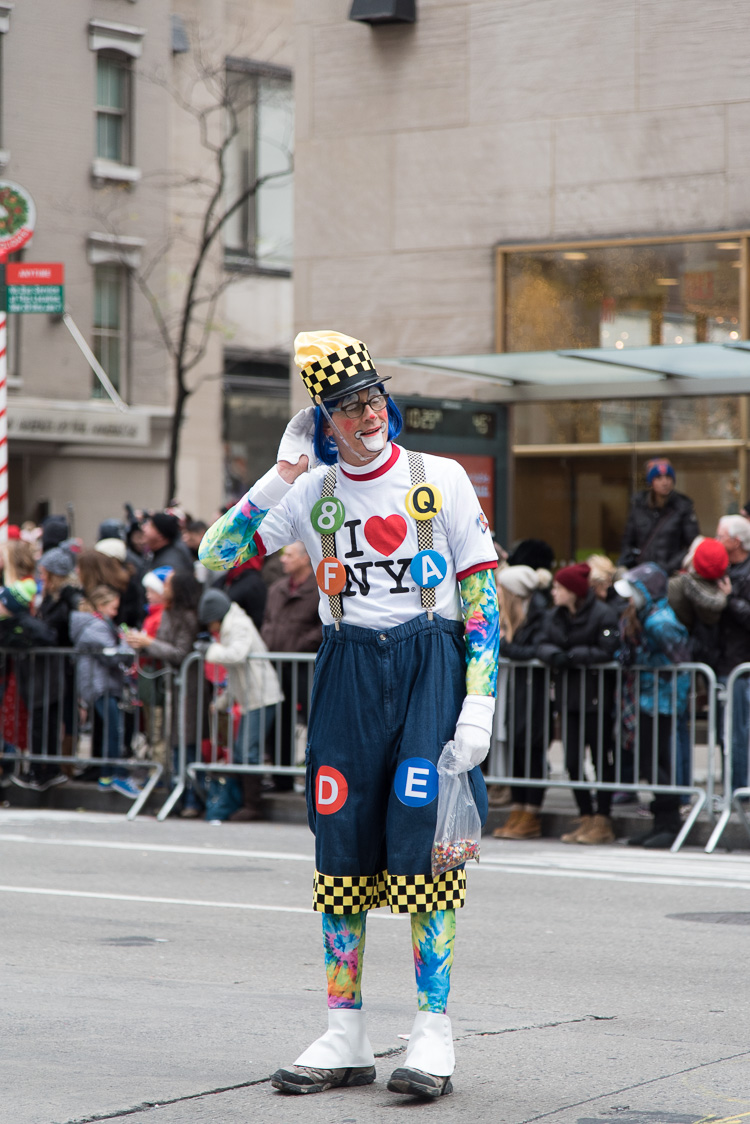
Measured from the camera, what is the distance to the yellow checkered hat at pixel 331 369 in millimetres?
5062

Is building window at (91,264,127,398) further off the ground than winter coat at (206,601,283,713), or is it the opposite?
building window at (91,264,127,398)

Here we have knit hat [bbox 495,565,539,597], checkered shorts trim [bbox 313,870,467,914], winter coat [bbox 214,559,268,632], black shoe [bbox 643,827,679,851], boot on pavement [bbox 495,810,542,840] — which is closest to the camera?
checkered shorts trim [bbox 313,870,467,914]

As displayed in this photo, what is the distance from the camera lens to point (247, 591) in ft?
44.3

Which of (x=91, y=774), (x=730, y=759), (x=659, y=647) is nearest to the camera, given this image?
(x=730, y=759)

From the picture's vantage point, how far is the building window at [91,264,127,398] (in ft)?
103

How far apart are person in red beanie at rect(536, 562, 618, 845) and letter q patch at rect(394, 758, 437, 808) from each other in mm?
6342

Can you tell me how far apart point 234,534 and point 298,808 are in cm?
754

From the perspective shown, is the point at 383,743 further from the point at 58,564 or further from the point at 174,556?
the point at 58,564

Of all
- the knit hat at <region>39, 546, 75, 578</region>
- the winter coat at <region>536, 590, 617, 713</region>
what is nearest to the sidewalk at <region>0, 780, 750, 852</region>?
the winter coat at <region>536, 590, 617, 713</region>

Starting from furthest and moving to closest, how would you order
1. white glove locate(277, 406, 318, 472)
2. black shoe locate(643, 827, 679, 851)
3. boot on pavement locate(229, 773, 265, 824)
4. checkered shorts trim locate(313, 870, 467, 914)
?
boot on pavement locate(229, 773, 265, 824) → black shoe locate(643, 827, 679, 851) → white glove locate(277, 406, 318, 472) → checkered shorts trim locate(313, 870, 467, 914)

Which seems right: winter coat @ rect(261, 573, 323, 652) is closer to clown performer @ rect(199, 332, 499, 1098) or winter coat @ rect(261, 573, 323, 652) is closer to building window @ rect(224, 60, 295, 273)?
clown performer @ rect(199, 332, 499, 1098)

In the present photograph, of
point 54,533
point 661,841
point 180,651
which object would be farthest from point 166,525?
point 661,841

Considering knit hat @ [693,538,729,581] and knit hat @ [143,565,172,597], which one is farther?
knit hat @ [143,565,172,597]

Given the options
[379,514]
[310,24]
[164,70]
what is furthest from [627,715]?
[164,70]
